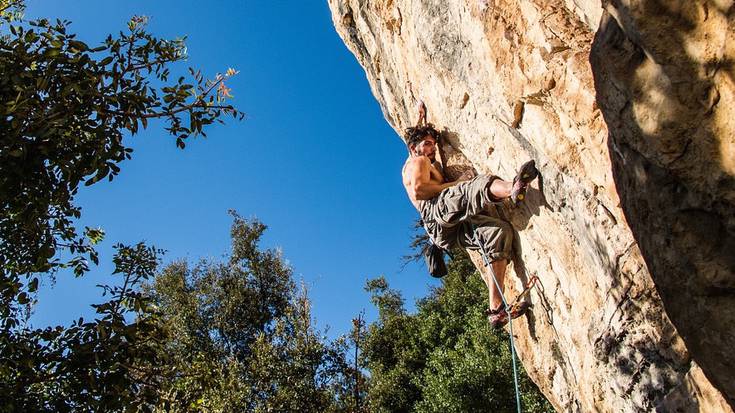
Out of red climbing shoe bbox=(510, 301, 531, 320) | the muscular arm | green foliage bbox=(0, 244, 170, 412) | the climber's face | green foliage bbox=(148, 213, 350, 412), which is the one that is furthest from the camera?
green foliage bbox=(148, 213, 350, 412)

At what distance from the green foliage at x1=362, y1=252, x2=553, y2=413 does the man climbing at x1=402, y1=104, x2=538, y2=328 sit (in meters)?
9.97

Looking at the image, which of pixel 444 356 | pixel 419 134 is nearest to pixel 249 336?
pixel 444 356

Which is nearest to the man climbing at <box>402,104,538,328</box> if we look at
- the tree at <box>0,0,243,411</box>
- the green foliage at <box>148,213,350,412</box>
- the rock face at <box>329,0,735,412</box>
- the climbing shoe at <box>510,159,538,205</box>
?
the climbing shoe at <box>510,159,538,205</box>

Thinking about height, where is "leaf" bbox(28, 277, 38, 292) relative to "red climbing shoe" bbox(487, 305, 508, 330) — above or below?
above

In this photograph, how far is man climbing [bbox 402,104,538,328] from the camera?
5.84 m

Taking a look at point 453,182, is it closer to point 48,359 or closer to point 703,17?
point 703,17

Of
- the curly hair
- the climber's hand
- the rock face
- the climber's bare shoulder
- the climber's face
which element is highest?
the curly hair

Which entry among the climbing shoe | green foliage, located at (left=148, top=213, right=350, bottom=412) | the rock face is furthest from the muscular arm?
green foliage, located at (left=148, top=213, right=350, bottom=412)

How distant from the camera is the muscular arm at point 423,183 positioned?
6.95m

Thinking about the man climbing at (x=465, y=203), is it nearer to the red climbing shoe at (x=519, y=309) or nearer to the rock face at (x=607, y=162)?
the red climbing shoe at (x=519, y=309)

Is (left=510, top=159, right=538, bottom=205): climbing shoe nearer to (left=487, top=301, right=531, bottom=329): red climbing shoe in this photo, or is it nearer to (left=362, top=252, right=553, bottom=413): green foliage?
(left=487, top=301, right=531, bottom=329): red climbing shoe

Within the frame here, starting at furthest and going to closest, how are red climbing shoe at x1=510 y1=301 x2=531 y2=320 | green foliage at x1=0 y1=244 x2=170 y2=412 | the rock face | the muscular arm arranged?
the muscular arm < red climbing shoe at x1=510 y1=301 x2=531 y2=320 < green foliage at x1=0 y1=244 x2=170 y2=412 < the rock face

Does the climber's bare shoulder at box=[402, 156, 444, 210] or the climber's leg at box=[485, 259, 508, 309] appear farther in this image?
the climber's bare shoulder at box=[402, 156, 444, 210]

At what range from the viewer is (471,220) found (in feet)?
20.9
